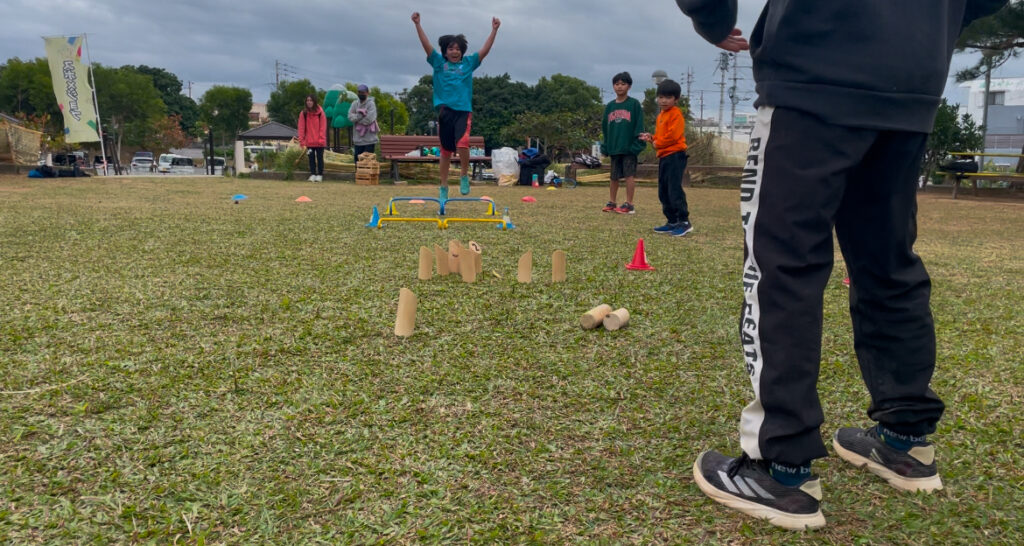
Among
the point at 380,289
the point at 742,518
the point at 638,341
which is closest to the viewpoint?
the point at 742,518

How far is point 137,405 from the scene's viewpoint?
7.08ft

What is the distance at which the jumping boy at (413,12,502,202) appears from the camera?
8.44 m

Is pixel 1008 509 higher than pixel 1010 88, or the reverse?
pixel 1010 88

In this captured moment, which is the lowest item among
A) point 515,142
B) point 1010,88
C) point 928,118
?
point 928,118

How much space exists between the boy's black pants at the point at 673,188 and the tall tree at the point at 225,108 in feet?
239

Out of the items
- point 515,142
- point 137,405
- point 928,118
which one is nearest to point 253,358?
point 137,405

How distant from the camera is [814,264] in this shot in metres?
1.61

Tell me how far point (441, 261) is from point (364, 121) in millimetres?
13217

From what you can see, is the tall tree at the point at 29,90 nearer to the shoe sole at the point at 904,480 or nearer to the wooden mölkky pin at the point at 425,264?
the wooden mölkky pin at the point at 425,264

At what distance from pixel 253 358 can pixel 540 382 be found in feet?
3.72

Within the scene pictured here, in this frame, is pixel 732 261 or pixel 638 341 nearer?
pixel 638 341

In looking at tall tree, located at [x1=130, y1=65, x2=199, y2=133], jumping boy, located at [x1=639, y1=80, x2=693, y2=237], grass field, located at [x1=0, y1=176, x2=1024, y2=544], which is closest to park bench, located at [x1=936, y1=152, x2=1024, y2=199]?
jumping boy, located at [x1=639, y1=80, x2=693, y2=237]

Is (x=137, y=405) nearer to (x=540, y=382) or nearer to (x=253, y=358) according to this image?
(x=253, y=358)

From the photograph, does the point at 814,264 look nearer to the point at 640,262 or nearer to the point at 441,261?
the point at 441,261
